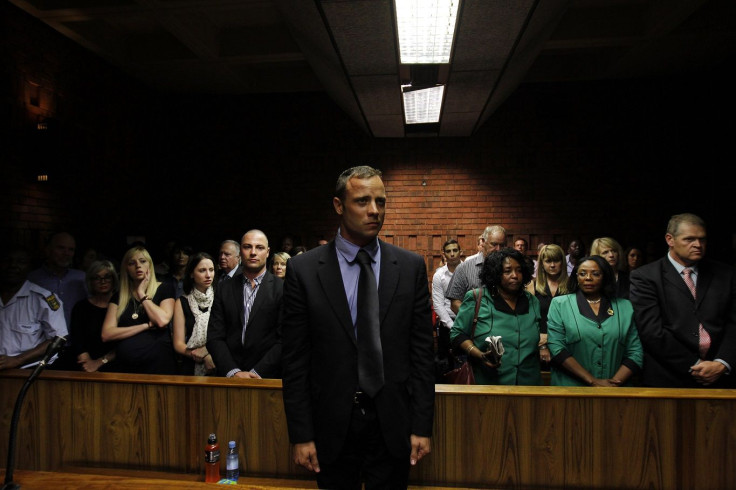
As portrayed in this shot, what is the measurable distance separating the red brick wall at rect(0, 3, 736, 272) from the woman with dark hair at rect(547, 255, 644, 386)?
3720mm

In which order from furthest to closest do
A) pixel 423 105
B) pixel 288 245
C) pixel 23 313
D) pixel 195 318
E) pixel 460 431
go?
pixel 288 245
pixel 423 105
pixel 195 318
pixel 23 313
pixel 460 431

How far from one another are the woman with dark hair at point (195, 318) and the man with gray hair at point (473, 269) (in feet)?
6.43

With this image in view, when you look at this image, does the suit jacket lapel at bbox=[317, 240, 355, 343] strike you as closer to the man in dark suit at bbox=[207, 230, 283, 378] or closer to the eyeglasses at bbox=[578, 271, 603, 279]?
the man in dark suit at bbox=[207, 230, 283, 378]

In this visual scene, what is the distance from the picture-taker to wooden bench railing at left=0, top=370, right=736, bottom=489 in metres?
1.85

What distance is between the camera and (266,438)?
204 cm

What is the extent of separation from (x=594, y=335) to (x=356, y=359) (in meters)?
1.58

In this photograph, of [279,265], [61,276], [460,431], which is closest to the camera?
[460,431]

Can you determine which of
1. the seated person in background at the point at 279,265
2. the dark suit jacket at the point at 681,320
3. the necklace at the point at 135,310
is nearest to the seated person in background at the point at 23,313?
the necklace at the point at 135,310

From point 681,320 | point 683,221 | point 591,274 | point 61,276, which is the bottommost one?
point 681,320

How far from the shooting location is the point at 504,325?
2.38 meters

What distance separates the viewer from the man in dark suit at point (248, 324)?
7.77 feet

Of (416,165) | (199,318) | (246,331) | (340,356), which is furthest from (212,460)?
(416,165)

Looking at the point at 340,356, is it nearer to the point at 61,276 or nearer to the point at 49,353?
the point at 49,353

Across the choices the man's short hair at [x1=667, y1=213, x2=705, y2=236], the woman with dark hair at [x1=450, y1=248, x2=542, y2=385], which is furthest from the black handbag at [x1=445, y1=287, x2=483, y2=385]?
the man's short hair at [x1=667, y1=213, x2=705, y2=236]
